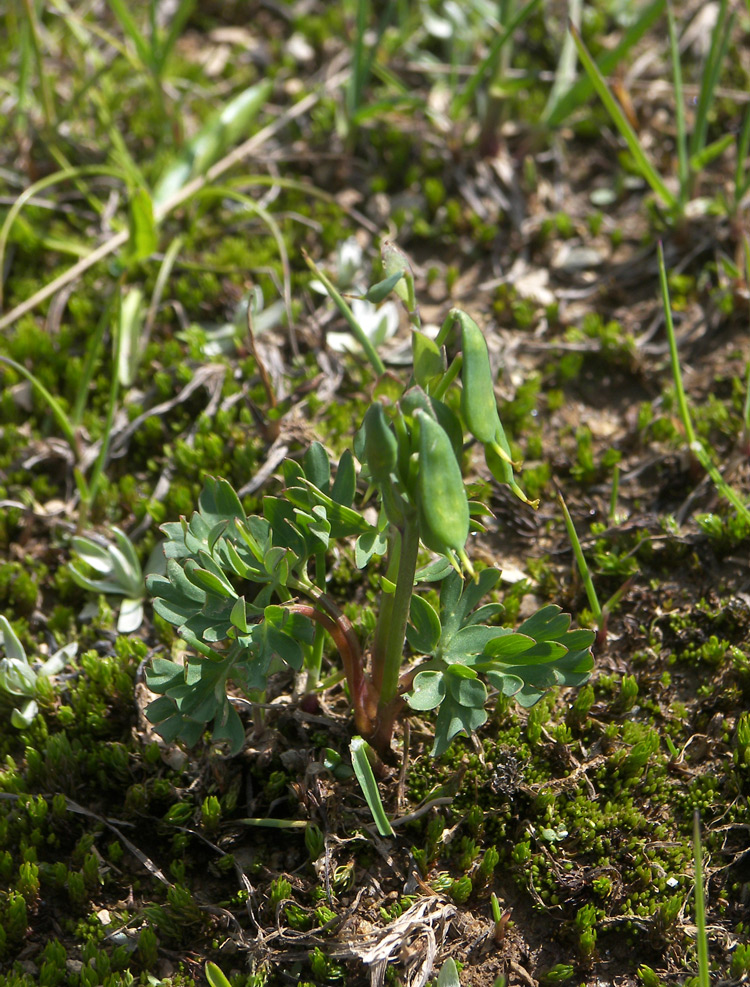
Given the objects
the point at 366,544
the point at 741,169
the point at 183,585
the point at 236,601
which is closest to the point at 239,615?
the point at 236,601

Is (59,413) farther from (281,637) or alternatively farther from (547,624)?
(547,624)

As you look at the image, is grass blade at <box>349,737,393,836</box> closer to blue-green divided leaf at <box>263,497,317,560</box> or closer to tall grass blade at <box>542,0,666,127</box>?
blue-green divided leaf at <box>263,497,317,560</box>

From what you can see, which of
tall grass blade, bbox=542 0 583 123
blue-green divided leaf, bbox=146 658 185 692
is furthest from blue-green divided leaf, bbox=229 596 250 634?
tall grass blade, bbox=542 0 583 123

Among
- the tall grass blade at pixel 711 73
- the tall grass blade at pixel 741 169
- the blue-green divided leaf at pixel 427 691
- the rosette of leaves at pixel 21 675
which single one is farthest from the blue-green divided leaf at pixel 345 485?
the tall grass blade at pixel 711 73

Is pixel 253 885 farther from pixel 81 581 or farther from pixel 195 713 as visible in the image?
pixel 81 581

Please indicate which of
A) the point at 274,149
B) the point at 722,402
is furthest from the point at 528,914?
the point at 274,149
